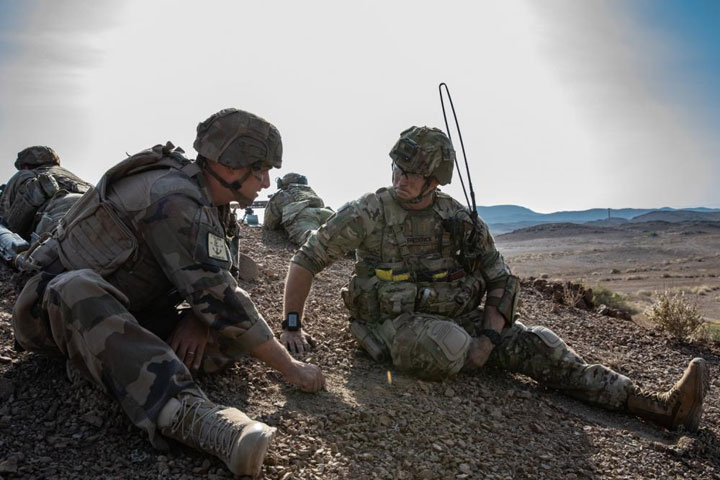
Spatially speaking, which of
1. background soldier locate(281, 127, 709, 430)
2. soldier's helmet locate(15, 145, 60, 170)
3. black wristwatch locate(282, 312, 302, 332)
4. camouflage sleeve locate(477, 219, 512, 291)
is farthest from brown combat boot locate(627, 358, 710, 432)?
soldier's helmet locate(15, 145, 60, 170)

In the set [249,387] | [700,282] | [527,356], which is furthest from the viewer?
[700,282]

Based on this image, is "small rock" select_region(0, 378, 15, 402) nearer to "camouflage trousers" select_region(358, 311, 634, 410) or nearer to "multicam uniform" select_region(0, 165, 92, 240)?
"camouflage trousers" select_region(358, 311, 634, 410)

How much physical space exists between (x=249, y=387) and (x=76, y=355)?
0.93 m

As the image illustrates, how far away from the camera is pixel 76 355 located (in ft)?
7.86

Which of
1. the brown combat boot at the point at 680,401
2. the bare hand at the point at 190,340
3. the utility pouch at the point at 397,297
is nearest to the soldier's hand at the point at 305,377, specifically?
the bare hand at the point at 190,340

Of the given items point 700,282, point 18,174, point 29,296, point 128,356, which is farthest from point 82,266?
point 700,282

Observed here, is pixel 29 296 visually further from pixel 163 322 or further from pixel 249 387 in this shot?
pixel 249 387

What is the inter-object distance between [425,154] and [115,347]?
7.18ft

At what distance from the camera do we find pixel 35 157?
6477 mm

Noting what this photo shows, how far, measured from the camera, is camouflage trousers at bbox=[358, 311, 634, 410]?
3387 millimetres

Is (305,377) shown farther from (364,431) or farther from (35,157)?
(35,157)

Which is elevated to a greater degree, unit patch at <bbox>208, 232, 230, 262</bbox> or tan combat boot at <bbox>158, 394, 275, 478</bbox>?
unit patch at <bbox>208, 232, 230, 262</bbox>

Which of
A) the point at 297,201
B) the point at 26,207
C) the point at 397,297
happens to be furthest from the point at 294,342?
the point at 297,201

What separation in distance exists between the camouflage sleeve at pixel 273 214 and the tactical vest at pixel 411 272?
5.27 meters
